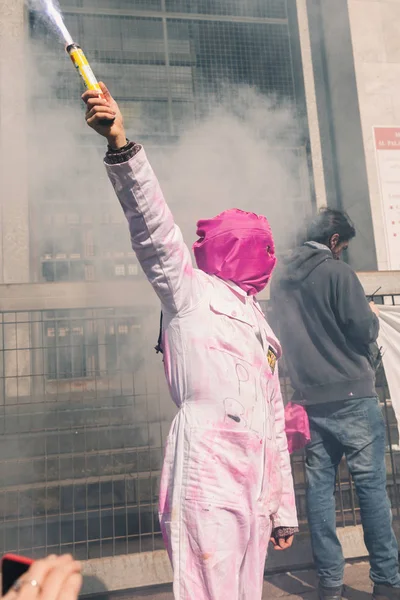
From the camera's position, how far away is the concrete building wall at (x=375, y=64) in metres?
5.48

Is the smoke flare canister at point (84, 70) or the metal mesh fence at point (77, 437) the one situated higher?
the smoke flare canister at point (84, 70)

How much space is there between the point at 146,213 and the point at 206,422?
61cm

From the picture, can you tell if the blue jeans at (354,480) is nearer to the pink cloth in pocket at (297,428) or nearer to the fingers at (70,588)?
the pink cloth in pocket at (297,428)

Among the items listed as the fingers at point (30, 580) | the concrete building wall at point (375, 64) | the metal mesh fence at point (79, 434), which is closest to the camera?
the fingers at point (30, 580)

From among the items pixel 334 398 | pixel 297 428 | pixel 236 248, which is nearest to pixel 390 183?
pixel 334 398

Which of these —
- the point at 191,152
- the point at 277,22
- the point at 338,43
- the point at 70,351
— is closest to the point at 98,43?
the point at 191,152

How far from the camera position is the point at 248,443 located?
4.92 feet

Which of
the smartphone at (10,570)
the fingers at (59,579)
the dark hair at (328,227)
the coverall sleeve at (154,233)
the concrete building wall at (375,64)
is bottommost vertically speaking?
the fingers at (59,579)

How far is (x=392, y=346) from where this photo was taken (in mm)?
3045

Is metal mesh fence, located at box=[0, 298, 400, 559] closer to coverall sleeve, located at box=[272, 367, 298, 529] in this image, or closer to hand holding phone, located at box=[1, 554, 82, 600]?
coverall sleeve, located at box=[272, 367, 298, 529]

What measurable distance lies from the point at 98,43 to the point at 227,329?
5071 mm

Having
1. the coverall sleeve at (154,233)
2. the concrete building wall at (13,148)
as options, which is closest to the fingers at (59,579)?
the coverall sleeve at (154,233)

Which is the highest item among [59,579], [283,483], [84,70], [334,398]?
[84,70]

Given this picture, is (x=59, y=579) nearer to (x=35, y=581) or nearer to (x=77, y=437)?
(x=35, y=581)
